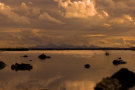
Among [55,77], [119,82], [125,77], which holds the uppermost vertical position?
[125,77]

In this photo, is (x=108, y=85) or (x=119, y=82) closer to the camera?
(x=108, y=85)

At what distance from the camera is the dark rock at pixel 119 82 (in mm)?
27675

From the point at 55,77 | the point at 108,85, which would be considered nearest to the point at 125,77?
the point at 108,85

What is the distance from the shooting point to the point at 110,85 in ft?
90.3

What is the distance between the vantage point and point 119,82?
105ft

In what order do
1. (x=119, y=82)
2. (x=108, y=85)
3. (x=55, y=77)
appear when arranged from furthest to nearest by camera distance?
(x=55, y=77), (x=119, y=82), (x=108, y=85)

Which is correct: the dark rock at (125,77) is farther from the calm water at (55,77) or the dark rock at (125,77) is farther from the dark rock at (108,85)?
the dark rock at (108,85)

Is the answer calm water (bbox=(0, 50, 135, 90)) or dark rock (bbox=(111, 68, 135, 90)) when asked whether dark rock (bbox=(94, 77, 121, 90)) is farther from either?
dark rock (bbox=(111, 68, 135, 90))

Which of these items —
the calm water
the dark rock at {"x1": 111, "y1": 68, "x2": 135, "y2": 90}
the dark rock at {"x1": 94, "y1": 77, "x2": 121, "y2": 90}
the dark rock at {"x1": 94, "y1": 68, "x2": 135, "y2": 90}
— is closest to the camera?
the dark rock at {"x1": 94, "y1": 77, "x2": 121, "y2": 90}

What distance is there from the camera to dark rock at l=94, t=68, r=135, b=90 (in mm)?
27675

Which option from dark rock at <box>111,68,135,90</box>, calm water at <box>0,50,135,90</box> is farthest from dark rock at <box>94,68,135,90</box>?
calm water at <box>0,50,135,90</box>

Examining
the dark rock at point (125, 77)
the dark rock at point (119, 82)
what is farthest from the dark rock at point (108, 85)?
the dark rock at point (125, 77)

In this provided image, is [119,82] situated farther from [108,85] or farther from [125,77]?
[108,85]

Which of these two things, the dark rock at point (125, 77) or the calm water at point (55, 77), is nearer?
the calm water at point (55, 77)
